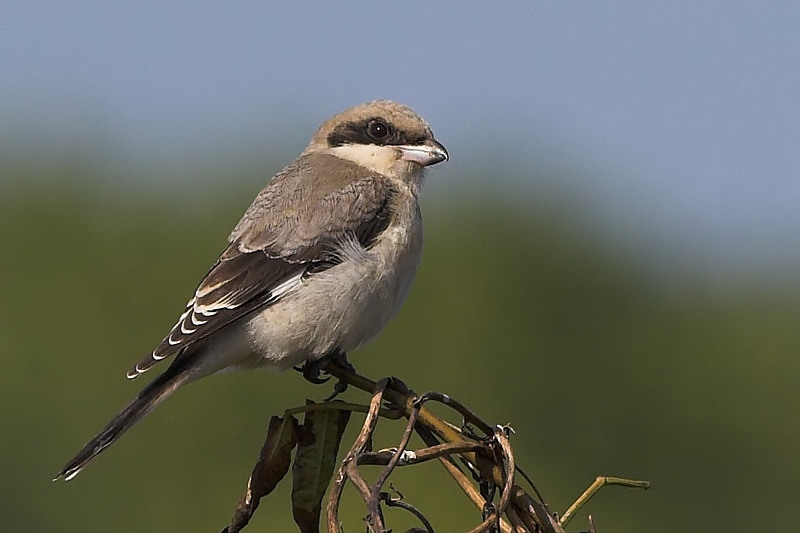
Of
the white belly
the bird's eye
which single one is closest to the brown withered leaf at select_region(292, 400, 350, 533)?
the white belly

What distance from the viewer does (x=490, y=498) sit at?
84.0 inches

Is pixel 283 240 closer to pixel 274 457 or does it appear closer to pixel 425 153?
pixel 425 153

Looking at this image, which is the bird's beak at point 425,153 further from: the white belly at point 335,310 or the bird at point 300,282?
the white belly at point 335,310

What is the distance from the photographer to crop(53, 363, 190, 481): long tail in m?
3.09

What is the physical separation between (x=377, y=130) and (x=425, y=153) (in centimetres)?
24

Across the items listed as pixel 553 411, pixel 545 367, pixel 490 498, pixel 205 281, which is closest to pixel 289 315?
pixel 205 281

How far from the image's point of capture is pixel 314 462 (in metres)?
2.39

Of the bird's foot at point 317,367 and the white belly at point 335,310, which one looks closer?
the white belly at point 335,310

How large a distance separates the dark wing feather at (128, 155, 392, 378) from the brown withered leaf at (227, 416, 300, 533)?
118 centimetres

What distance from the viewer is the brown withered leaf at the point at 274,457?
233 cm

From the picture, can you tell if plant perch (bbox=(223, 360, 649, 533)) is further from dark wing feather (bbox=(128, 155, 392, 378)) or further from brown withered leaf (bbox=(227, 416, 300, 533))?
dark wing feather (bbox=(128, 155, 392, 378))

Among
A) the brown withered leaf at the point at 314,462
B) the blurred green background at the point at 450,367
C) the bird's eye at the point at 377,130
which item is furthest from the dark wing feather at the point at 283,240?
the blurred green background at the point at 450,367

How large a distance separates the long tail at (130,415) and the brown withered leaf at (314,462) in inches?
29.7

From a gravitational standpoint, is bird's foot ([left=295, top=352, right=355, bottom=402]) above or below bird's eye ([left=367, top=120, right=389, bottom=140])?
below
